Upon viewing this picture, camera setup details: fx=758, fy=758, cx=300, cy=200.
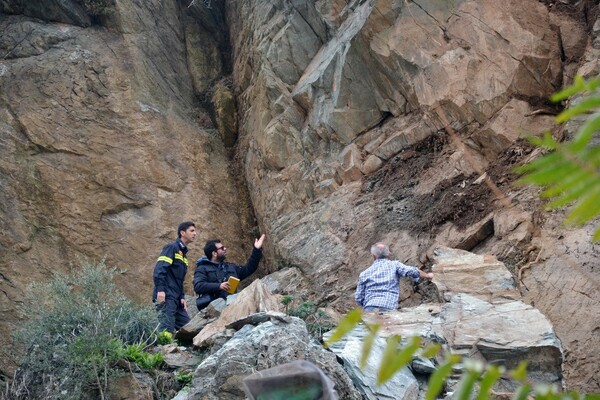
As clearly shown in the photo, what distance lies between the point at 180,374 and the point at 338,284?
404cm

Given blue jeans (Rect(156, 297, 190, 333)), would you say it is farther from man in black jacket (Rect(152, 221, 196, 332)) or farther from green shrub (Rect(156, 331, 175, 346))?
green shrub (Rect(156, 331, 175, 346))

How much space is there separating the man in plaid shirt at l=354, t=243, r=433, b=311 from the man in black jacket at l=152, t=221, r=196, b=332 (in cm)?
257

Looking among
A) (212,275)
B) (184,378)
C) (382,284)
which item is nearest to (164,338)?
(184,378)

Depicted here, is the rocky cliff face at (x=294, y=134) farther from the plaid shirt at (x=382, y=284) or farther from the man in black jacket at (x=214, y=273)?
the man in black jacket at (x=214, y=273)

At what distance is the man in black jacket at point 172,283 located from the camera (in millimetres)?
10180

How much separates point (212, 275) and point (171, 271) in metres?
0.87

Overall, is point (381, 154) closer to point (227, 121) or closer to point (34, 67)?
point (227, 121)

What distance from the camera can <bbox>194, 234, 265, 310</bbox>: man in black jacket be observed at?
10.8 m

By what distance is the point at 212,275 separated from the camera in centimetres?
1114

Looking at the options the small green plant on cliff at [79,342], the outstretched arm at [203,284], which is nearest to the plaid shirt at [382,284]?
the outstretched arm at [203,284]

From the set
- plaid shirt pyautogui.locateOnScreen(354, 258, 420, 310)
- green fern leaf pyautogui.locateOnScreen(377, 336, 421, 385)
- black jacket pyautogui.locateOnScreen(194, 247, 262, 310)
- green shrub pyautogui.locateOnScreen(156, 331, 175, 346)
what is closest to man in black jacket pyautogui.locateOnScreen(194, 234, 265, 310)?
black jacket pyautogui.locateOnScreen(194, 247, 262, 310)

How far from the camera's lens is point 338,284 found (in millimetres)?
11695

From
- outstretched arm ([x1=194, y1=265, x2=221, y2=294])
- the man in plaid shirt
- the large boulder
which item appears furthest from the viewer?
outstretched arm ([x1=194, y1=265, x2=221, y2=294])

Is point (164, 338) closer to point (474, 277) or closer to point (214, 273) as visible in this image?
point (214, 273)
